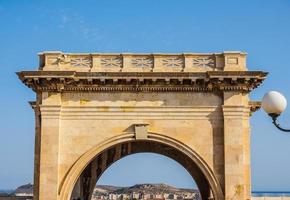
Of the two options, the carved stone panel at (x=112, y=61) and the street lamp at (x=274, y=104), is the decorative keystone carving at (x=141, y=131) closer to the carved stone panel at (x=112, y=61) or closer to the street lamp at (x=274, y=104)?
the carved stone panel at (x=112, y=61)

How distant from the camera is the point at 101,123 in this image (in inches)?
995

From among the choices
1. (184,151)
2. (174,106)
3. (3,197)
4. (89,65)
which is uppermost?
(89,65)

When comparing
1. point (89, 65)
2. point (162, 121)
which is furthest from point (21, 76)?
point (162, 121)

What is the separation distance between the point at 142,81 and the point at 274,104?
12.9m

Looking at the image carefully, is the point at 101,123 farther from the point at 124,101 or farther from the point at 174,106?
the point at 174,106

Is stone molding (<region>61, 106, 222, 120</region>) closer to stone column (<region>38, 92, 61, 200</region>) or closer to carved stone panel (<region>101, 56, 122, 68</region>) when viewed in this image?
stone column (<region>38, 92, 61, 200</region>)

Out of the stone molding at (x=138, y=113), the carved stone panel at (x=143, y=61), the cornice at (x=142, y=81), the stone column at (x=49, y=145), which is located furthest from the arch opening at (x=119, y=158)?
the carved stone panel at (x=143, y=61)

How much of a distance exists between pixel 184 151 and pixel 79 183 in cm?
788

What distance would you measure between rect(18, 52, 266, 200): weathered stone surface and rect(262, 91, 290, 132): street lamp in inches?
479

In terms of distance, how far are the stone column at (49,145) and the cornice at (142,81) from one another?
22.4 inches

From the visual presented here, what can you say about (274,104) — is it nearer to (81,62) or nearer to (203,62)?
(203,62)

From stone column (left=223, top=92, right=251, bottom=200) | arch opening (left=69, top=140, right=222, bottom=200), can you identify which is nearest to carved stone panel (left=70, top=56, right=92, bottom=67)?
stone column (left=223, top=92, right=251, bottom=200)

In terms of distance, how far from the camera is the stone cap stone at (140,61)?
25.2 m

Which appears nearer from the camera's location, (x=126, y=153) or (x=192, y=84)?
(x=192, y=84)
